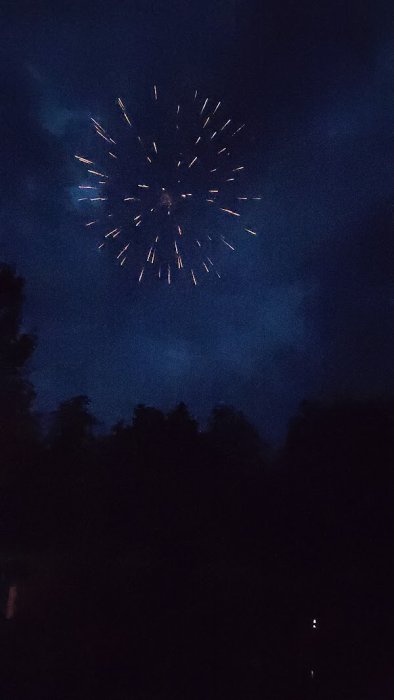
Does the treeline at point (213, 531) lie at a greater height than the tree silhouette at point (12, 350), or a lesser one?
lesser

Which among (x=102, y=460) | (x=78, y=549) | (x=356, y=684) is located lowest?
(x=356, y=684)

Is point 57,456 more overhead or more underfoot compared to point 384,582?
more overhead

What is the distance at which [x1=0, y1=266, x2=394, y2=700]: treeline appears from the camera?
16406 millimetres

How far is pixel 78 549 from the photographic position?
924 inches

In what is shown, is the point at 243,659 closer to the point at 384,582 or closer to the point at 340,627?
the point at 340,627

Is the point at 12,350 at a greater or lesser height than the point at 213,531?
greater

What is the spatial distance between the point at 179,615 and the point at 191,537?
14.1 ft

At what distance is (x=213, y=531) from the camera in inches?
973

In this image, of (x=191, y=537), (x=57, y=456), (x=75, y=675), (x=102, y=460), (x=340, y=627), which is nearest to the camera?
(x=75, y=675)

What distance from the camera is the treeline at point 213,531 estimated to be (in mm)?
16406

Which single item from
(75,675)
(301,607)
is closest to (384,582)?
(301,607)

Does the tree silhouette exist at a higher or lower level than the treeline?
higher

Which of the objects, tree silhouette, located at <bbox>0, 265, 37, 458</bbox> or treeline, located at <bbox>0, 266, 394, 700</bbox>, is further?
tree silhouette, located at <bbox>0, 265, 37, 458</bbox>

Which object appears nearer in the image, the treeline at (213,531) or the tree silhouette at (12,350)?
the treeline at (213,531)
